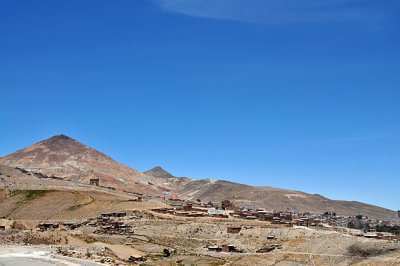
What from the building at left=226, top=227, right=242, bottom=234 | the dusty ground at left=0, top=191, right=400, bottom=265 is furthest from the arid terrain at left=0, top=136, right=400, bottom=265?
the building at left=226, top=227, right=242, bottom=234

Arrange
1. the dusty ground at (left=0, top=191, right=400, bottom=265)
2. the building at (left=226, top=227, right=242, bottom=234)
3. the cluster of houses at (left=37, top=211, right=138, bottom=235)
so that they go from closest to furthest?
the dusty ground at (left=0, top=191, right=400, bottom=265) → the building at (left=226, top=227, right=242, bottom=234) → the cluster of houses at (left=37, top=211, right=138, bottom=235)

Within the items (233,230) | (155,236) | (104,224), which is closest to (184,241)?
(155,236)

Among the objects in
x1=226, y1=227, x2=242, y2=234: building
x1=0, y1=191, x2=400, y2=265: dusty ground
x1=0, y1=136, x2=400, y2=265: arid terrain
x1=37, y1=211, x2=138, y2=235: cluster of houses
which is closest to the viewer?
x1=0, y1=191, x2=400, y2=265: dusty ground

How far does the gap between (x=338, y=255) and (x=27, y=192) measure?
3597 inches

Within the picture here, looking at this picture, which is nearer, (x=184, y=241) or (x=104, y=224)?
(x=184, y=241)

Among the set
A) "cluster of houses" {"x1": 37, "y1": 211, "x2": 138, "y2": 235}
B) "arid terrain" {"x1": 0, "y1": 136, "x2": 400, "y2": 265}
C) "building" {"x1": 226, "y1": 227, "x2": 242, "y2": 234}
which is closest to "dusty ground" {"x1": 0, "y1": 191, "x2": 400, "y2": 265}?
"arid terrain" {"x1": 0, "y1": 136, "x2": 400, "y2": 265}

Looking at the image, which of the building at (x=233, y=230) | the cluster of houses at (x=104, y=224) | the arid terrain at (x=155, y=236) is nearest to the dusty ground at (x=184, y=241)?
the arid terrain at (x=155, y=236)

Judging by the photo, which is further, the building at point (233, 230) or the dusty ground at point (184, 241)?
the building at point (233, 230)

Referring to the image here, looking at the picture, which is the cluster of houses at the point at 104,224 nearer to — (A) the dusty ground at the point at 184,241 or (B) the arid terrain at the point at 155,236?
(B) the arid terrain at the point at 155,236

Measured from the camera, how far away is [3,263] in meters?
49.7

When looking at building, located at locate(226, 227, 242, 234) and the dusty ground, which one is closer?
the dusty ground

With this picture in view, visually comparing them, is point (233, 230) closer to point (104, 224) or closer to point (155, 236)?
point (155, 236)

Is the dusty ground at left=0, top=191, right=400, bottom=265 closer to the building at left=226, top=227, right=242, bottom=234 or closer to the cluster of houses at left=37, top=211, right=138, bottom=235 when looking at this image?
the building at left=226, top=227, right=242, bottom=234

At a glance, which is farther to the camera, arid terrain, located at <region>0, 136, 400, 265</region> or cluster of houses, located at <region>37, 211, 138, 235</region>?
cluster of houses, located at <region>37, 211, 138, 235</region>
